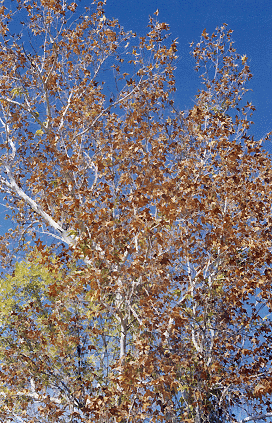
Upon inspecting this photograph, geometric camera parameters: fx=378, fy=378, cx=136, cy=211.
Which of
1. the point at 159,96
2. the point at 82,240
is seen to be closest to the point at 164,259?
the point at 82,240

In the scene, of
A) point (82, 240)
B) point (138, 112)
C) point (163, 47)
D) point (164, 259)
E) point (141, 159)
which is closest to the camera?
point (164, 259)

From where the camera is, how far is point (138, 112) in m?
9.61

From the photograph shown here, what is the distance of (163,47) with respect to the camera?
33.9 feet

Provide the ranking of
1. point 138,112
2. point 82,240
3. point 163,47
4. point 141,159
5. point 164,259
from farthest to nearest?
point 163,47 → point 138,112 → point 141,159 → point 82,240 → point 164,259

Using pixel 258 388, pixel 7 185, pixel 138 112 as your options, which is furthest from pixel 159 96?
pixel 258 388

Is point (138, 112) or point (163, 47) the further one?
point (163, 47)

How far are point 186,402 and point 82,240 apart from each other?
13.0 ft

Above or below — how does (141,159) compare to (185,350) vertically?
above

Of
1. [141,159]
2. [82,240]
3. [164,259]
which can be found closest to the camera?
[164,259]

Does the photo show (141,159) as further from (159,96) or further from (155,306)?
(155,306)

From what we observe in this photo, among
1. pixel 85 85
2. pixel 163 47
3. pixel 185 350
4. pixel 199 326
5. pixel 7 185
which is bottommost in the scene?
pixel 185 350

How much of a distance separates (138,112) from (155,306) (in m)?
4.94

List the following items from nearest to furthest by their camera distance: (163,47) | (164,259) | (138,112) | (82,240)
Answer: (164,259) → (82,240) → (138,112) → (163,47)

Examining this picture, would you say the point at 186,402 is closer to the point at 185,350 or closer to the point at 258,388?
the point at 185,350
